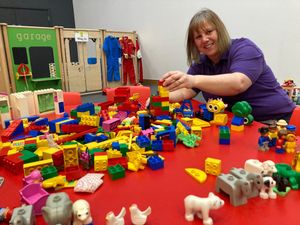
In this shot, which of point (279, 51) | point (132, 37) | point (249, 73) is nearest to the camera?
point (249, 73)

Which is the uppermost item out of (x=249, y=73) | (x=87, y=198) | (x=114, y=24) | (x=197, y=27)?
(x=114, y=24)

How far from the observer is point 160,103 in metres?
1.01

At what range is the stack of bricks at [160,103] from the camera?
0.99m

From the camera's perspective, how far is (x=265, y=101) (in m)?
1.14

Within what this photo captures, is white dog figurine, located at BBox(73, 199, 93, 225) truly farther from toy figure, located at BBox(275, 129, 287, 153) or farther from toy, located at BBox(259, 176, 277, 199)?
toy figure, located at BBox(275, 129, 287, 153)

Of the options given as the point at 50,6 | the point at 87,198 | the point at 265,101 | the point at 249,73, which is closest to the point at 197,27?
the point at 249,73

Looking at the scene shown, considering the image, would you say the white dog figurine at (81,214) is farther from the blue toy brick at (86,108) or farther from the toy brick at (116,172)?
the blue toy brick at (86,108)

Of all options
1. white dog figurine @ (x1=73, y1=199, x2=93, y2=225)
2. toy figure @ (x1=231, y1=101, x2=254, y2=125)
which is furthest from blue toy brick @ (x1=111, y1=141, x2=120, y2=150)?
toy figure @ (x1=231, y1=101, x2=254, y2=125)

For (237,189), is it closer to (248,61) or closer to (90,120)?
(90,120)

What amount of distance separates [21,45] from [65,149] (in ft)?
10.7

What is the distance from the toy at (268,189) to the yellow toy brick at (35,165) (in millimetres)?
477

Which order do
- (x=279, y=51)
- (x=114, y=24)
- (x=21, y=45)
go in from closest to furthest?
(x=279, y=51)
(x=21, y=45)
(x=114, y=24)

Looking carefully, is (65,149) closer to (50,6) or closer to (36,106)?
(36,106)

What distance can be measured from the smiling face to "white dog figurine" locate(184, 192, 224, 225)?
859 millimetres
